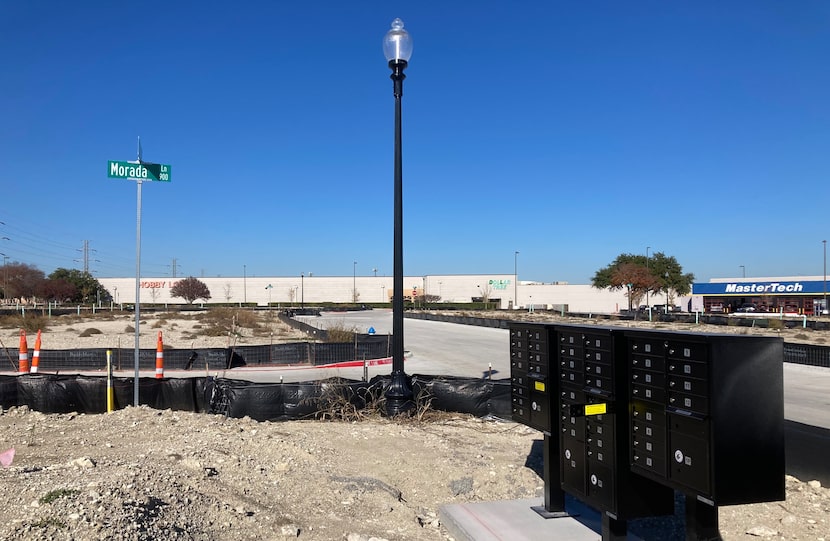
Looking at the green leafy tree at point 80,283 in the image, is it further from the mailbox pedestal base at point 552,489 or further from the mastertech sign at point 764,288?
the mailbox pedestal base at point 552,489

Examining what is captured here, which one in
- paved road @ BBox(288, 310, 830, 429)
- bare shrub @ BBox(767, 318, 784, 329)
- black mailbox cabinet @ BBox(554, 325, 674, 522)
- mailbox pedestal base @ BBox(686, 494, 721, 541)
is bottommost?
paved road @ BBox(288, 310, 830, 429)

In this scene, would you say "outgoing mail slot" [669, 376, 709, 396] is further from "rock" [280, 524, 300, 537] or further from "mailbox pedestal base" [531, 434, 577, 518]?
"rock" [280, 524, 300, 537]

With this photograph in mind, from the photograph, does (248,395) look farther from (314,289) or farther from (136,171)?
(314,289)

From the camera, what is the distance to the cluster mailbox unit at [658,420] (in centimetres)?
372

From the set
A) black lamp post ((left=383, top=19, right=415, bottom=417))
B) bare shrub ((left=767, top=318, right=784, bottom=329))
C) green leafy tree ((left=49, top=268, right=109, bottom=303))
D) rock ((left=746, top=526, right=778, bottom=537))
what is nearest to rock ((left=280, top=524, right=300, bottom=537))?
rock ((left=746, top=526, right=778, bottom=537))

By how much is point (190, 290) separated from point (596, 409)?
125 m

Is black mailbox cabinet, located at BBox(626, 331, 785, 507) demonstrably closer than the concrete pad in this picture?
Yes

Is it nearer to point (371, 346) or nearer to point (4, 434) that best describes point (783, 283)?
point (371, 346)

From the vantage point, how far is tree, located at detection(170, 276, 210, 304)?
121938 mm

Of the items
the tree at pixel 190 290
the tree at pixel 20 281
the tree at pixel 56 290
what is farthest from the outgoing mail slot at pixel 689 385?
the tree at pixel 190 290

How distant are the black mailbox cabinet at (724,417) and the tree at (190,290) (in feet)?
409

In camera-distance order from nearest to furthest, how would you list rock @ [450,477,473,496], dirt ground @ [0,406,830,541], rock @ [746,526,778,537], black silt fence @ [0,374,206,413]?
dirt ground @ [0,406,830,541] < rock @ [746,526,778,537] < rock @ [450,477,473,496] < black silt fence @ [0,374,206,413]

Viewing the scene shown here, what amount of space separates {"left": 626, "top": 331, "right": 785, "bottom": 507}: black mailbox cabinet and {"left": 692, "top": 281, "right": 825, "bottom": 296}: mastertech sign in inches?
3029

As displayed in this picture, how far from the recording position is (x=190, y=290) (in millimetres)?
122062
